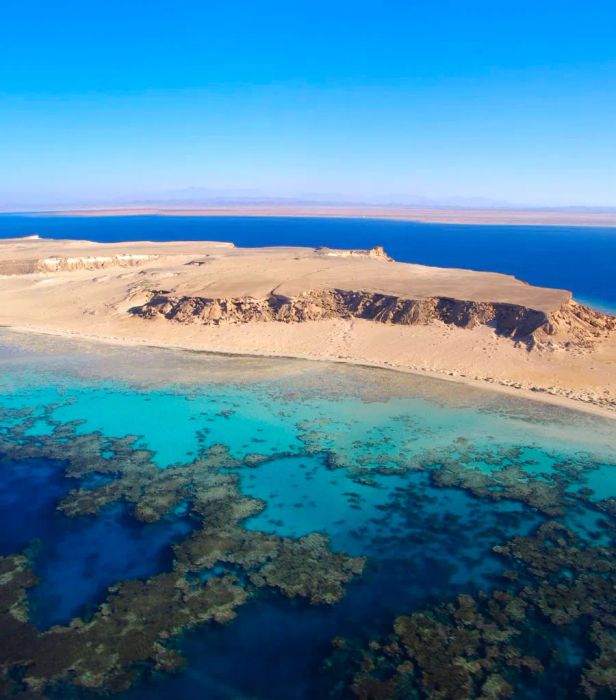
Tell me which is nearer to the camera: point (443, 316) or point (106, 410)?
point (106, 410)

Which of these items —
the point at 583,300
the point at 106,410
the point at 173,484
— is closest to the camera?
the point at 173,484

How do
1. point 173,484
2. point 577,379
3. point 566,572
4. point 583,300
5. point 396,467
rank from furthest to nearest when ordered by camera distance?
point 583,300 < point 577,379 < point 396,467 < point 173,484 < point 566,572

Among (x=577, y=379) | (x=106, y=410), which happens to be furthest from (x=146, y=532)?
(x=577, y=379)

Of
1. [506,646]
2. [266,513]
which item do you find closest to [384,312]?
[266,513]

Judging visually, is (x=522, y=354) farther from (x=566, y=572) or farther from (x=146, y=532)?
(x=146, y=532)

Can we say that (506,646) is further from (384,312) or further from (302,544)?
(384,312)

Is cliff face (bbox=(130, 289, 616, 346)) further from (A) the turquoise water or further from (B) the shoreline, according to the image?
(A) the turquoise water
